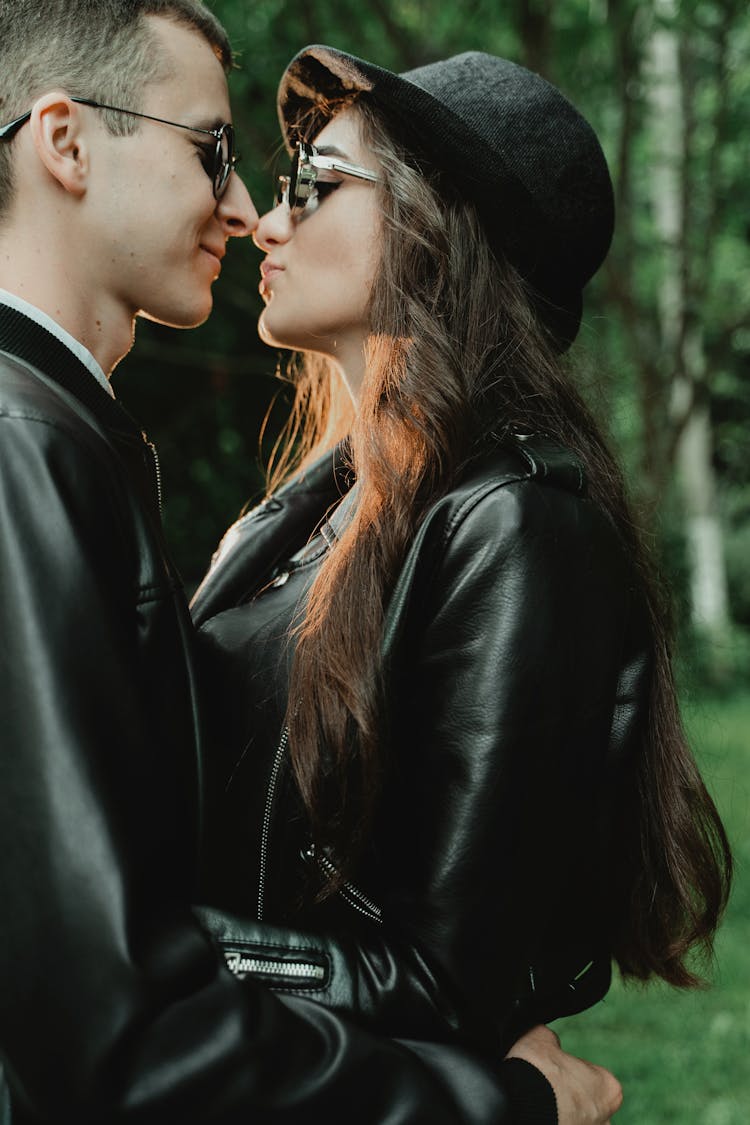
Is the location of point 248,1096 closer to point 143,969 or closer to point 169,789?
point 143,969

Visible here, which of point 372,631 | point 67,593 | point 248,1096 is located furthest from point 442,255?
point 248,1096

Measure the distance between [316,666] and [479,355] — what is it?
679 mm

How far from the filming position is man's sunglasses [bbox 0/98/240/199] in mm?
1906

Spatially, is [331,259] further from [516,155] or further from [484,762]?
[484,762]

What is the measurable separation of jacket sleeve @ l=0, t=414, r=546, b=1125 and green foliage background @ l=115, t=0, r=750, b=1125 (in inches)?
50.4

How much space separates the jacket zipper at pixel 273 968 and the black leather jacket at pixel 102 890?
55mm

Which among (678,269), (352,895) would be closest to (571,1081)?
(352,895)

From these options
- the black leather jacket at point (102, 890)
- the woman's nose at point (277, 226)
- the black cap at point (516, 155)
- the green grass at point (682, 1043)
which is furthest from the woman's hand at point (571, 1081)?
the green grass at point (682, 1043)

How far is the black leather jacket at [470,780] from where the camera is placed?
1.65m

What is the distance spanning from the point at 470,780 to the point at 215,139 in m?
1.26

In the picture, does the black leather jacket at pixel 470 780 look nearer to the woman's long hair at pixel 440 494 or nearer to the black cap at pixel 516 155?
the woman's long hair at pixel 440 494

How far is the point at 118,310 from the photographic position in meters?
2.07

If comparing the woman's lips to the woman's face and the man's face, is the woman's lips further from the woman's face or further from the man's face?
the man's face

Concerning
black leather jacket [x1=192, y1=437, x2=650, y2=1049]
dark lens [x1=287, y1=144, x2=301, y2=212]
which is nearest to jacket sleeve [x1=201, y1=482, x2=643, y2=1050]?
black leather jacket [x1=192, y1=437, x2=650, y2=1049]
